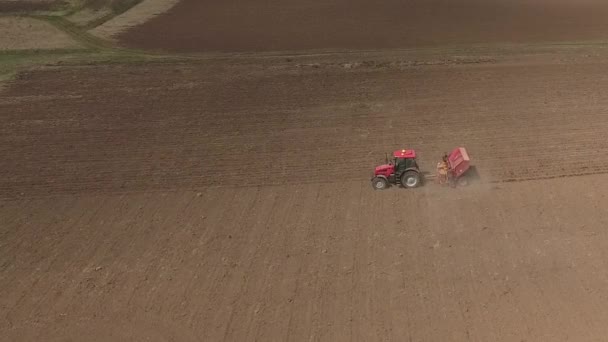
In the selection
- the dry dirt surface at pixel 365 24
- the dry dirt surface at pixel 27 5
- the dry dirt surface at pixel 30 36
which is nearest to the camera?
the dry dirt surface at pixel 365 24

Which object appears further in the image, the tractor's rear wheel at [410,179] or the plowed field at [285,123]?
the plowed field at [285,123]

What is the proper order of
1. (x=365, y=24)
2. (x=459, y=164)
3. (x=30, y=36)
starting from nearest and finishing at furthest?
1. (x=459, y=164)
2. (x=30, y=36)
3. (x=365, y=24)

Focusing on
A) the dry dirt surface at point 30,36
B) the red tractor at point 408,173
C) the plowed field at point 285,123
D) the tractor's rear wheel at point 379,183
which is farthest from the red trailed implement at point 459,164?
the dry dirt surface at point 30,36

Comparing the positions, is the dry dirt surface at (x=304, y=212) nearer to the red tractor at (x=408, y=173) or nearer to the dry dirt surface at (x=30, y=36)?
the red tractor at (x=408, y=173)

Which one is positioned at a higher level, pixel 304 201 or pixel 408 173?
pixel 408 173

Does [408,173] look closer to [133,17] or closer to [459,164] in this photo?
[459,164]

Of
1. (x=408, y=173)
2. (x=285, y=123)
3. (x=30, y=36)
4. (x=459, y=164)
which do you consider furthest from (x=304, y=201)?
(x=30, y=36)

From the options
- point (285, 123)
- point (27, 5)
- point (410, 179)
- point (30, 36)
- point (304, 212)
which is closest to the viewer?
point (304, 212)
